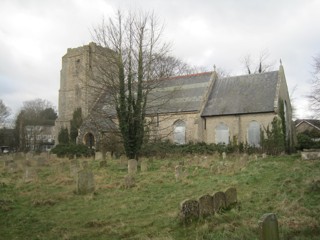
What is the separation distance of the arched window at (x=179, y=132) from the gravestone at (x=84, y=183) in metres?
19.6

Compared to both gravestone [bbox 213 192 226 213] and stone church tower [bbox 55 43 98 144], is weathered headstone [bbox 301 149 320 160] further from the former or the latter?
stone church tower [bbox 55 43 98 144]

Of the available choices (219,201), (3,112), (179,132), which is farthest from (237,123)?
(3,112)

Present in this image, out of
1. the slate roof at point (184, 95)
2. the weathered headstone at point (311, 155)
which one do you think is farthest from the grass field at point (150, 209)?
the slate roof at point (184, 95)

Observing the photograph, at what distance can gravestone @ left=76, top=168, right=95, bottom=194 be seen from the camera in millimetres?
10016

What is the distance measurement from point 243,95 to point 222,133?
3.79 m

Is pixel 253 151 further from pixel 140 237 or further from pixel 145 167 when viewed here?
pixel 140 237

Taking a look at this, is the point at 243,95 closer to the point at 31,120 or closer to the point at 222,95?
the point at 222,95

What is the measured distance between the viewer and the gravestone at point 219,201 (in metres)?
6.87

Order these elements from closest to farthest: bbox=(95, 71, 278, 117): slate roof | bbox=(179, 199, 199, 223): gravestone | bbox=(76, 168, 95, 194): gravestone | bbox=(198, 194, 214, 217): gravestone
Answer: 1. bbox=(179, 199, 199, 223): gravestone
2. bbox=(198, 194, 214, 217): gravestone
3. bbox=(76, 168, 95, 194): gravestone
4. bbox=(95, 71, 278, 117): slate roof

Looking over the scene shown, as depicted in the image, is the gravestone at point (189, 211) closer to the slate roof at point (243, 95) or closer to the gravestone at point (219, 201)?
the gravestone at point (219, 201)

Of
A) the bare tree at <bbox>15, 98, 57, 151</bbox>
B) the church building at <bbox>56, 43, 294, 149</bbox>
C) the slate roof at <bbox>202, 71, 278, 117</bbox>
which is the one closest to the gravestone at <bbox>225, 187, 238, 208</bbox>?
the church building at <bbox>56, 43, 294, 149</bbox>

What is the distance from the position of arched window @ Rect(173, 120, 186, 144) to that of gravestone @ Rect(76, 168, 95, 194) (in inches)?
772

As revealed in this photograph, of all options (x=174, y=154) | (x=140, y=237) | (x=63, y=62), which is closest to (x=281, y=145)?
(x=174, y=154)

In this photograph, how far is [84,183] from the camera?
10086mm
